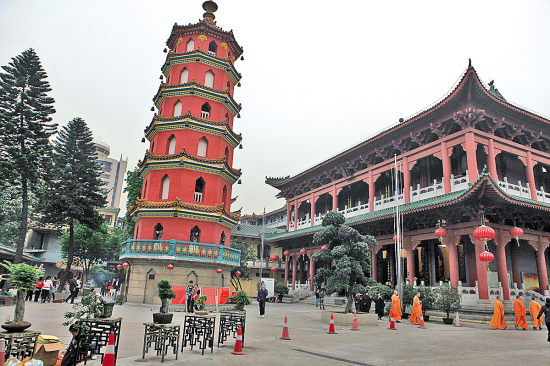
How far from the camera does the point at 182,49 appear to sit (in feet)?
94.6

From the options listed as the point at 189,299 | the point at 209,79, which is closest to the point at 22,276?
the point at 189,299

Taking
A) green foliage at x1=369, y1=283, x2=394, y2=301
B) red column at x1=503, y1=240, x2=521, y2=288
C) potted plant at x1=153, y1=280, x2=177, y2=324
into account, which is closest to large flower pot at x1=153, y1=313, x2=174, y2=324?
potted plant at x1=153, y1=280, x2=177, y2=324

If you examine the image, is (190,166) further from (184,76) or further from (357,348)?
(357,348)

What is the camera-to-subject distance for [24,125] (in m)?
25.9

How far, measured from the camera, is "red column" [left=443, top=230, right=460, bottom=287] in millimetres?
19406

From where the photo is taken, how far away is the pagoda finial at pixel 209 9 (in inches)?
1174

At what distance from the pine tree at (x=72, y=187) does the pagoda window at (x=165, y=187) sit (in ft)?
22.9

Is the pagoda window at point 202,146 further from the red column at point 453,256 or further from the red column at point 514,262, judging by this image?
the red column at point 514,262

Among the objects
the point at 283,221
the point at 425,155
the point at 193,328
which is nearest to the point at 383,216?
the point at 425,155

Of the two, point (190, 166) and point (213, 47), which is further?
point (213, 47)

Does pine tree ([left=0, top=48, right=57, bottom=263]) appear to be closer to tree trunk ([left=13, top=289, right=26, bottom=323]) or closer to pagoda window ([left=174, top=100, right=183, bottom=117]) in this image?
pagoda window ([left=174, top=100, right=183, bottom=117])

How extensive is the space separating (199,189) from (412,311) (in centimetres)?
1582

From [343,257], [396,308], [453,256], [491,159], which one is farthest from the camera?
[491,159]

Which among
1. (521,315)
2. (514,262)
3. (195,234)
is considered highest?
(195,234)
